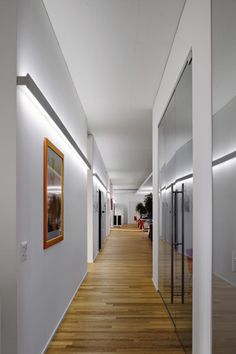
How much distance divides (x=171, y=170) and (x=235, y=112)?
2807 mm

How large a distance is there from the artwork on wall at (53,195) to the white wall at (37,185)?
5.2 inches

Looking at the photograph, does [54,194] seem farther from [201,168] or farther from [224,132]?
[224,132]

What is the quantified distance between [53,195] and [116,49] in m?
2.15

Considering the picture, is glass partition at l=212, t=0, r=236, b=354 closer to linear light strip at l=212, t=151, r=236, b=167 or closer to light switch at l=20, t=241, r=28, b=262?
linear light strip at l=212, t=151, r=236, b=167

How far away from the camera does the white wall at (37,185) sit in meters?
2.90

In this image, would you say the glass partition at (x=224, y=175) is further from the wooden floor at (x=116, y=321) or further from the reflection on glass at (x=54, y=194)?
the reflection on glass at (x=54, y=194)

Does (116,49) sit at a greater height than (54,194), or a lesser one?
greater

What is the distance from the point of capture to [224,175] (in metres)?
2.24

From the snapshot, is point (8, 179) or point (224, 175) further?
point (8, 179)

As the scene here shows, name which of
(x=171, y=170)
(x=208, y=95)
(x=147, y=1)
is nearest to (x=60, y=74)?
(x=147, y=1)

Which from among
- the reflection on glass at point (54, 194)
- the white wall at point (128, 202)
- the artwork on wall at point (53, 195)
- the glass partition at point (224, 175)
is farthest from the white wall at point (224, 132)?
the white wall at point (128, 202)

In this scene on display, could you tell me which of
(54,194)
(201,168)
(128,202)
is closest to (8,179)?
(201,168)

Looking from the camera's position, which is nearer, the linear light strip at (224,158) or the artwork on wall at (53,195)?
the linear light strip at (224,158)

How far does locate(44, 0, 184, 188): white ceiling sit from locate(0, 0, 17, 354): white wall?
119 cm
